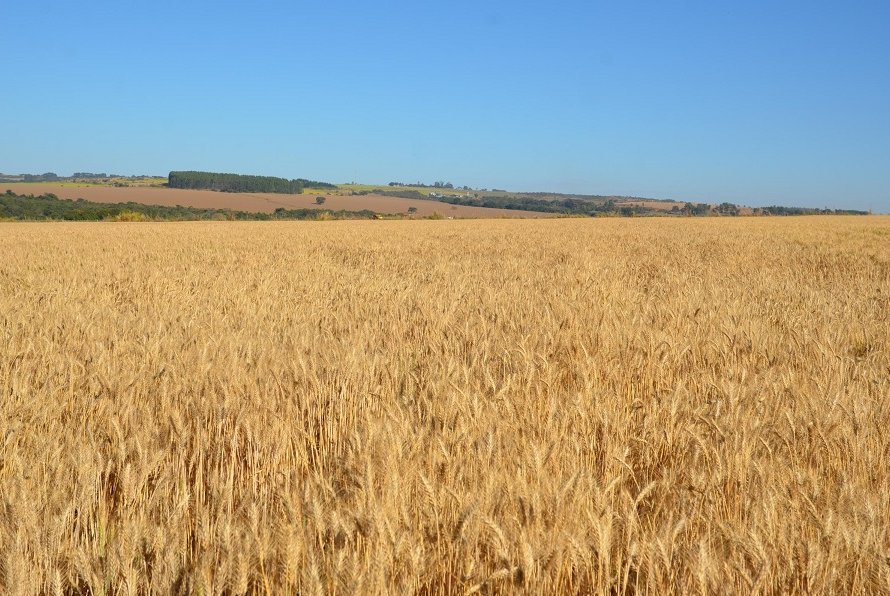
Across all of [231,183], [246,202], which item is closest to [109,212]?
[246,202]

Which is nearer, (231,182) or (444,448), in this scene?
(444,448)

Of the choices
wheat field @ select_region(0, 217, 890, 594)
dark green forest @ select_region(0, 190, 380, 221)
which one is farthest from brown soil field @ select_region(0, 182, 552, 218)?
wheat field @ select_region(0, 217, 890, 594)

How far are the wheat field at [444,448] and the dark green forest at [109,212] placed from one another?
154 ft

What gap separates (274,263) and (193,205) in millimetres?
54523

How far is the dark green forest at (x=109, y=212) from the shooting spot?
163ft

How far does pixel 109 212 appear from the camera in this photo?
170 feet

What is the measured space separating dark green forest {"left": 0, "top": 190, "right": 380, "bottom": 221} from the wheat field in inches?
1843

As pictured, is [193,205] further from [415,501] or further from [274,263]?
[415,501]

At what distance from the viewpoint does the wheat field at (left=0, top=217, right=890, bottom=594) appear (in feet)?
5.38

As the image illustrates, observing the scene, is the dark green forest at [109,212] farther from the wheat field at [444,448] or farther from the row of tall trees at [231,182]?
the wheat field at [444,448]

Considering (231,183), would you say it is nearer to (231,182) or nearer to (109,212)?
(231,182)

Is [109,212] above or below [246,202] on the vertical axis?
below

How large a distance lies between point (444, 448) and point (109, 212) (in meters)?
55.5

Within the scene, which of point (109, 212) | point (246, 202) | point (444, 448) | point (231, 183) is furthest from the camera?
point (231, 183)
